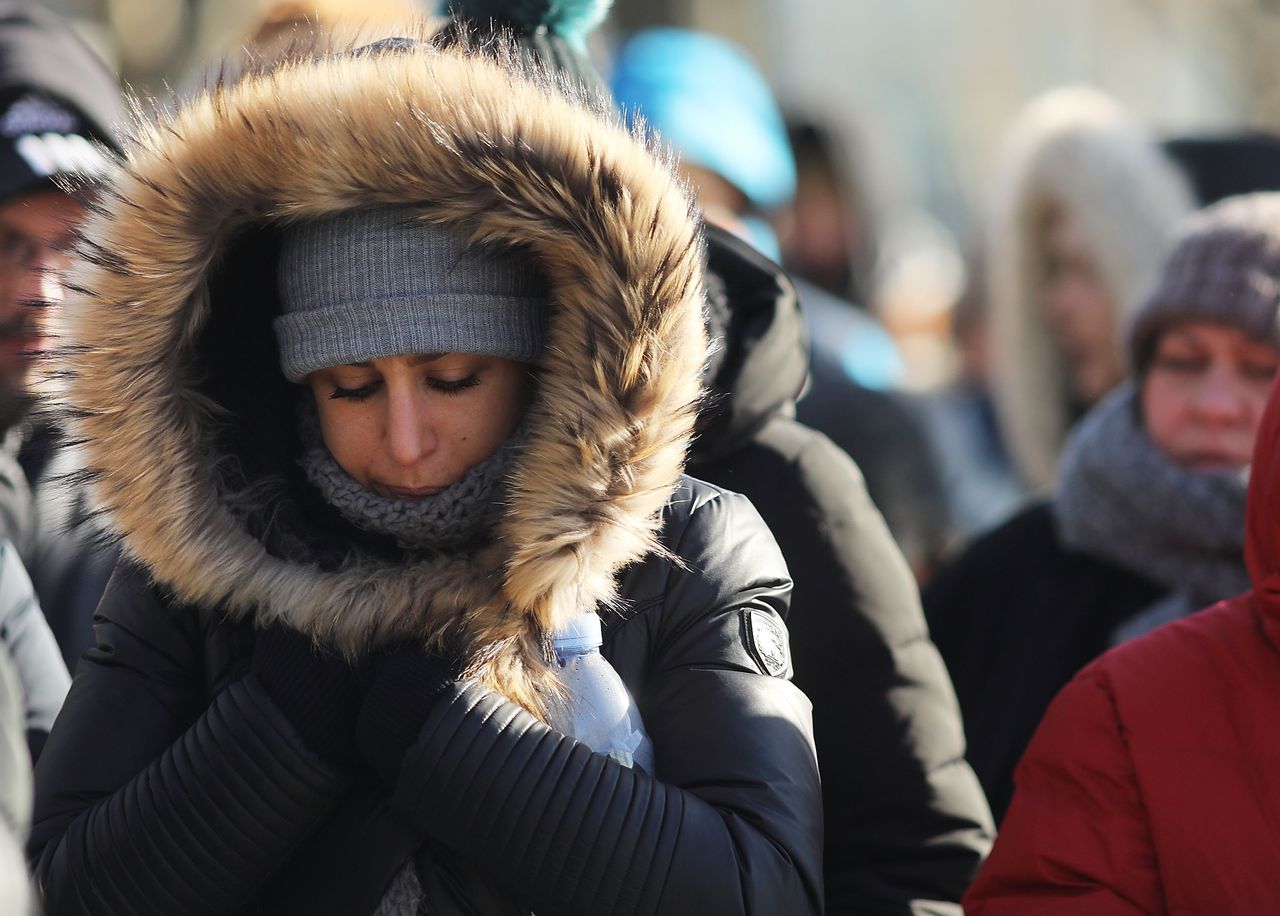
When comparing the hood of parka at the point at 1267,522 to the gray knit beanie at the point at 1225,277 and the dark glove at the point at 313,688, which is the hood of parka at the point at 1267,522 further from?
the dark glove at the point at 313,688

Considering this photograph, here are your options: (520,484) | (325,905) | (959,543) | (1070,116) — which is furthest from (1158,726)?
(1070,116)

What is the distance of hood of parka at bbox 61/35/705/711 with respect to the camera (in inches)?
74.2

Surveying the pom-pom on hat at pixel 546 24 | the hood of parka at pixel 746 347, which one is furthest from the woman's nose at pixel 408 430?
the pom-pom on hat at pixel 546 24

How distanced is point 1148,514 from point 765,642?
1402 mm

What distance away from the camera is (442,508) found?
6.47ft

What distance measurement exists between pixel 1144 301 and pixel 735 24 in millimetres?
11838

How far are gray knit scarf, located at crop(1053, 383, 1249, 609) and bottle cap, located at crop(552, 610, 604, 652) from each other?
149cm

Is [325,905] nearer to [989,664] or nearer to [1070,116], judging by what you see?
[989,664]

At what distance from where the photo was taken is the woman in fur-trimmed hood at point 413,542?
177 centimetres

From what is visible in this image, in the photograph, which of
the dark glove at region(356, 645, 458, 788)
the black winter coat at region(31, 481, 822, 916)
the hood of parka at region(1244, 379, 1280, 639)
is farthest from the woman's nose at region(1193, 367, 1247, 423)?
the dark glove at region(356, 645, 458, 788)

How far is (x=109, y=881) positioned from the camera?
1789 mm

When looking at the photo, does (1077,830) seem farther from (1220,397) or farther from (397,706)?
(1220,397)

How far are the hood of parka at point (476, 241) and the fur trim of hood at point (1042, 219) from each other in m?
2.74

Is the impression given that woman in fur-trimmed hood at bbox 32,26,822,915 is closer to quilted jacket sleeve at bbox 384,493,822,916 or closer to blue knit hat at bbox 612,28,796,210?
quilted jacket sleeve at bbox 384,493,822,916
